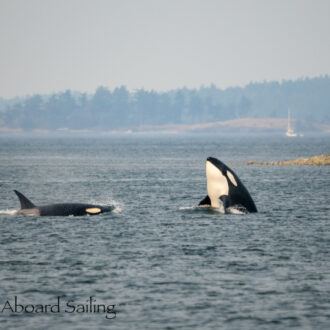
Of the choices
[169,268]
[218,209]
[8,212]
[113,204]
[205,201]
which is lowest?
[113,204]

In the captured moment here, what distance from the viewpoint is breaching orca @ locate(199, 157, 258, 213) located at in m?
31.7

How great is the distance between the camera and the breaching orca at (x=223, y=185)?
104ft

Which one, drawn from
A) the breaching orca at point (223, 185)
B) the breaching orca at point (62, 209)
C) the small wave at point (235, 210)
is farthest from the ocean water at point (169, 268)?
the breaching orca at point (223, 185)

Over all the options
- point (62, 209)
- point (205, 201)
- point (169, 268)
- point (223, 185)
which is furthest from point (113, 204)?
point (169, 268)

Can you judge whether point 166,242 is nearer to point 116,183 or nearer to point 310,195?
point 310,195

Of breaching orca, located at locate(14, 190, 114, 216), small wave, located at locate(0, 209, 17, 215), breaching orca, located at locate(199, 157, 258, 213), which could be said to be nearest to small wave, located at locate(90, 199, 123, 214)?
breaching orca, located at locate(14, 190, 114, 216)

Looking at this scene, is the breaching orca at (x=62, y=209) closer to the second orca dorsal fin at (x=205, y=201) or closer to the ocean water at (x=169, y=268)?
the ocean water at (x=169, y=268)

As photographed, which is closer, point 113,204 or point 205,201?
point 205,201

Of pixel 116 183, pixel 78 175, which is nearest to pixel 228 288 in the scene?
pixel 116 183

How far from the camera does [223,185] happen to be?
31.9 metres

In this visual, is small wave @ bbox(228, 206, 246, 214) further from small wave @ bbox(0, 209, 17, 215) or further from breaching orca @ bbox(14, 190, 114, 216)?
small wave @ bbox(0, 209, 17, 215)

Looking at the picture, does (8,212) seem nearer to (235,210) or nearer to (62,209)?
(62,209)

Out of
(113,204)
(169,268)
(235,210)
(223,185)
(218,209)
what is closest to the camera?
(169,268)

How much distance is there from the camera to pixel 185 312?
18.9 m
